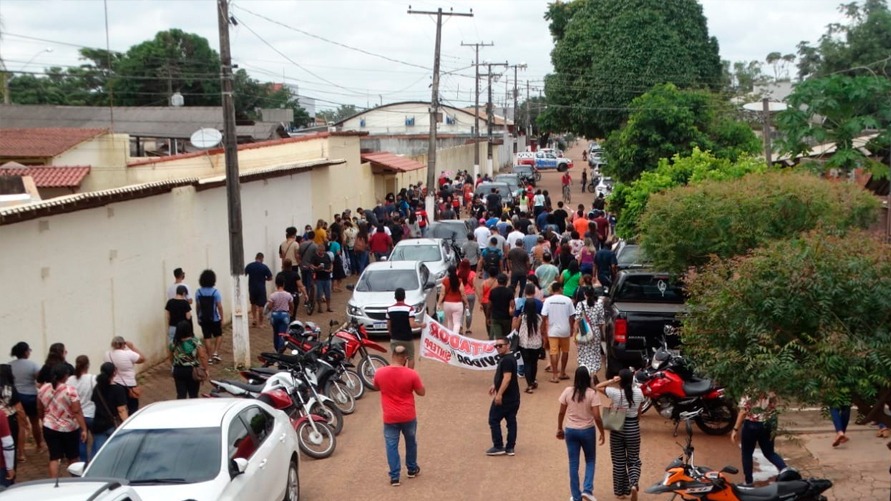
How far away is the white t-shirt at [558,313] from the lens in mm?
15516

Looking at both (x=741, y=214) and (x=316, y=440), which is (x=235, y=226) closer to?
(x=316, y=440)

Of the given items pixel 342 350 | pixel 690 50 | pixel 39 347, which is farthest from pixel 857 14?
pixel 39 347

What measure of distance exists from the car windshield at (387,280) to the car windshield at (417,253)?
2931 millimetres

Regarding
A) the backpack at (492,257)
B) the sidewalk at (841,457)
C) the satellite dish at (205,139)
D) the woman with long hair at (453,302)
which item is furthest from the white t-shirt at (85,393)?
the satellite dish at (205,139)

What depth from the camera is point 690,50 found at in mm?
50969

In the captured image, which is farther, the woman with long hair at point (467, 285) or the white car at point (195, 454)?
the woman with long hair at point (467, 285)

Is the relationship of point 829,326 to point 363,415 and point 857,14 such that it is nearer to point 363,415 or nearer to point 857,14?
point 363,415

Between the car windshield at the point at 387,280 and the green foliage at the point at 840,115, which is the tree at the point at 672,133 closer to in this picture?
the green foliage at the point at 840,115

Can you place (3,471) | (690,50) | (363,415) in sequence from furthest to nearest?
(690,50) → (363,415) → (3,471)

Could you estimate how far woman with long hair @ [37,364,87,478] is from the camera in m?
10.5

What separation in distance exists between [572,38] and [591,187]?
11.6 meters

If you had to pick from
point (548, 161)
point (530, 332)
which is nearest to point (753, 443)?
point (530, 332)

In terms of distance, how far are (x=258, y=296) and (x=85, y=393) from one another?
9251 millimetres

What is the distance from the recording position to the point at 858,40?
5278cm
